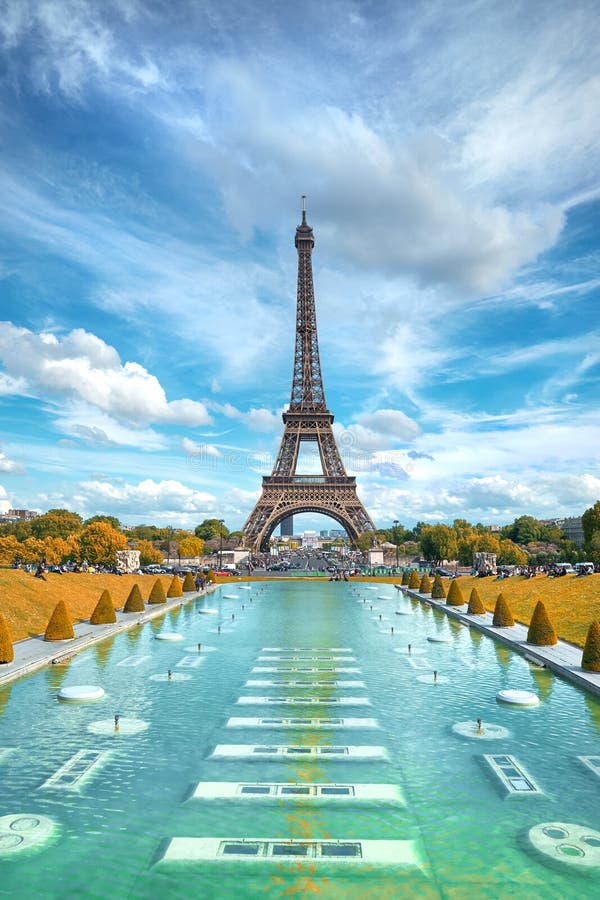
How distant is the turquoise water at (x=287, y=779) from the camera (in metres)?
8.92

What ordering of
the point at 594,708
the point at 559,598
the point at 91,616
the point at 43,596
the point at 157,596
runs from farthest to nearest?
the point at 157,596
the point at 559,598
the point at 43,596
the point at 91,616
the point at 594,708

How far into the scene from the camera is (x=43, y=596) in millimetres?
34000

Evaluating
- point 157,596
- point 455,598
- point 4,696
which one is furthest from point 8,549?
point 4,696

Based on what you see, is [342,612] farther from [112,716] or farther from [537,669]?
[112,716]

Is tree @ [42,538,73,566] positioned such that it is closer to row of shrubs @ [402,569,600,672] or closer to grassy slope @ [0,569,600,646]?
grassy slope @ [0,569,600,646]

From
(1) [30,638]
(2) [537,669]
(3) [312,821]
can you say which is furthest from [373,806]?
(1) [30,638]

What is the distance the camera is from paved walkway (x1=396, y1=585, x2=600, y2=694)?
64.8ft

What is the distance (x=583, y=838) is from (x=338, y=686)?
1070 cm

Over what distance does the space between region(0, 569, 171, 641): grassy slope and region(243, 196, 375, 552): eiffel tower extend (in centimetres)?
4166

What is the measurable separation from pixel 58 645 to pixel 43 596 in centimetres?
917

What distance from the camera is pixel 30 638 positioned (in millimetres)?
27734

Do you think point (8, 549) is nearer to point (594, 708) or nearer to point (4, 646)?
point (4, 646)

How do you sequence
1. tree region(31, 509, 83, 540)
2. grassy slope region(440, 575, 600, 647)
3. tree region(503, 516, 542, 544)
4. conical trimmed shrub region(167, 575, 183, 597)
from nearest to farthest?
1. grassy slope region(440, 575, 600, 647)
2. conical trimmed shrub region(167, 575, 183, 597)
3. tree region(31, 509, 83, 540)
4. tree region(503, 516, 542, 544)

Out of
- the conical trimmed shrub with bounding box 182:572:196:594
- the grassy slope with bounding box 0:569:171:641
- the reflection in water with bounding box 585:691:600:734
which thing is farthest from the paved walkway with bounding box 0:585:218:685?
the reflection in water with bounding box 585:691:600:734
